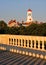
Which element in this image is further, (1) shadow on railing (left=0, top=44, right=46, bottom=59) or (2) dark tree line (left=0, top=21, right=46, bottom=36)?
(2) dark tree line (left=0, top=21, right=46, bottom=36)

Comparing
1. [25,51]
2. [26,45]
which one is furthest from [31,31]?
[25,51]

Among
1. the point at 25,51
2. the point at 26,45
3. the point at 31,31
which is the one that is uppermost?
the point at 31,31

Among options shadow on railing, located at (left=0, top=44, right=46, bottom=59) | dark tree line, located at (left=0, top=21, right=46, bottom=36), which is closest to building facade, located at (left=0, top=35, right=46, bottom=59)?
shadow on railing, located at (left=0, top=44, right=46, bottom=59)

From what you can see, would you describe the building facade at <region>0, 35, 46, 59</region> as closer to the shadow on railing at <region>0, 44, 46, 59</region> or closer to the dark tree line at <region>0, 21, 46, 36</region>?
the shadow on railing at <region>0, 44, 46, 59</region>

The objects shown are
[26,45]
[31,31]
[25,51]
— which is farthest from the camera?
[31,31]

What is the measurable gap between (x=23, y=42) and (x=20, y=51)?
0.51 metres

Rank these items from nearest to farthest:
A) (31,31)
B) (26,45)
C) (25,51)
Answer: (25,51)
(26,45)
(31,31)

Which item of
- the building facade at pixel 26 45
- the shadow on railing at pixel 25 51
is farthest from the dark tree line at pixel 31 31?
the shadow on railing at pixel 25 51

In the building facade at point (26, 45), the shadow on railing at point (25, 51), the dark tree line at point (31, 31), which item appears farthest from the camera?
the dark tree line at point (31, 31)

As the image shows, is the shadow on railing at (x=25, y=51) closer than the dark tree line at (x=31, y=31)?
Yes

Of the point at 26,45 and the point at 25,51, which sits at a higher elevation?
the point at 26,45

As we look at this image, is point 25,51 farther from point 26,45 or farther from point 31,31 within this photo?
point 31,31

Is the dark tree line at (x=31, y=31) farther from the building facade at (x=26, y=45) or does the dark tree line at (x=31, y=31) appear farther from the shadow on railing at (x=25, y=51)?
the shadow on railing at (x=25, y=51)

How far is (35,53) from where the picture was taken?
34.6ft
